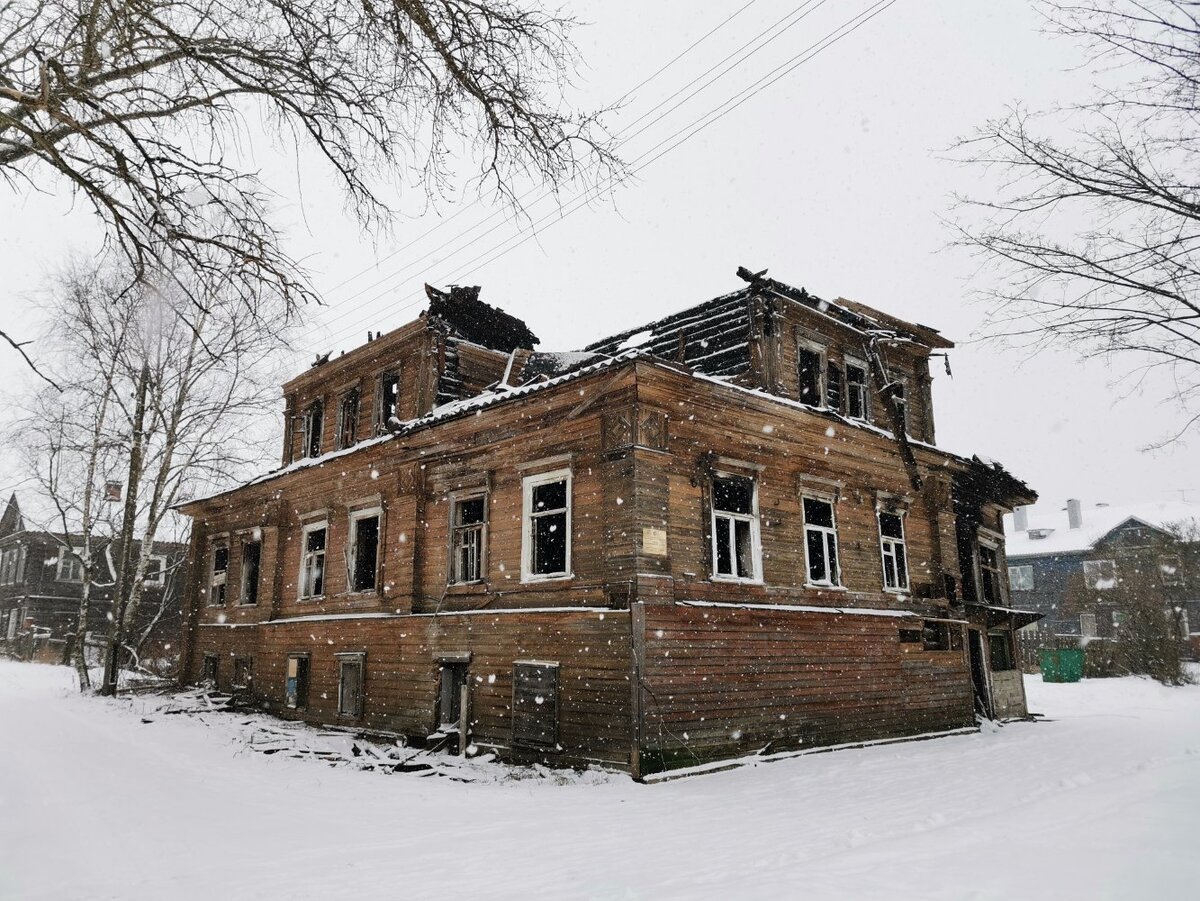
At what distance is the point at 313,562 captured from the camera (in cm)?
2031

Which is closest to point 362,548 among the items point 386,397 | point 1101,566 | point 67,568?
point 386,397

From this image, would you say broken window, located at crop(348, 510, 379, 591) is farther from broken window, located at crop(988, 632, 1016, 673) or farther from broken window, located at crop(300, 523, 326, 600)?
broken window, located at crop(988, 632, 1016, 673)

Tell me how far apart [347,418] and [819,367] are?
1299 cm

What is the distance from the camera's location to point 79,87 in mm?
5086

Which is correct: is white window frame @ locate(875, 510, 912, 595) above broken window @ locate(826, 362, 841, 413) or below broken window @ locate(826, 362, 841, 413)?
below

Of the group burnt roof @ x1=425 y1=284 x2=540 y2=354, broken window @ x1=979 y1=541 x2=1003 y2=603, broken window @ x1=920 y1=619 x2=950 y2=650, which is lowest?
broken window @ x1=920 y1=619 x2=950 y2=650

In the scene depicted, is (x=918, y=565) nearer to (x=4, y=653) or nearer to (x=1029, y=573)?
(x=1029, y=573)

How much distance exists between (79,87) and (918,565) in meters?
18.3

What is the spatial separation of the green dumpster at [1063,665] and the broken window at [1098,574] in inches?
724

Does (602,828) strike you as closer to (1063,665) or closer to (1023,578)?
(1063,665)

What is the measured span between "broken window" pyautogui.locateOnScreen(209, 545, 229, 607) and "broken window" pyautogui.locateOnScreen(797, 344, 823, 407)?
1849 cm

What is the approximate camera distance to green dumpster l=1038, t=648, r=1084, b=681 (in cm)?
3284

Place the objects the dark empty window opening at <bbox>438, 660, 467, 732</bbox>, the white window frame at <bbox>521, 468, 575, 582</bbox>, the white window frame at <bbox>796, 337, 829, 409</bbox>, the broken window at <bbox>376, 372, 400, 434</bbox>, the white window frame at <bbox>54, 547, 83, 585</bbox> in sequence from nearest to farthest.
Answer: the white window frame at <bbox>521, 468, 575, 582</bbox>
the dark empty window opening at <bbox>438, 660, 467, 732</bbox>
the white window frame at <bbox>796, 337, 829, 409</bbox>
the broken window at <bbox>376, 372, 400, 434</bbox>
the white window frame at <bbox>54, 547, 83, 585</bbox>

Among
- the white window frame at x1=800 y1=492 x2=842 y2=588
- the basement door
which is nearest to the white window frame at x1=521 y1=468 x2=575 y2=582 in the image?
the white window frame at x1=800 y1=492 x2=842 y2=588
